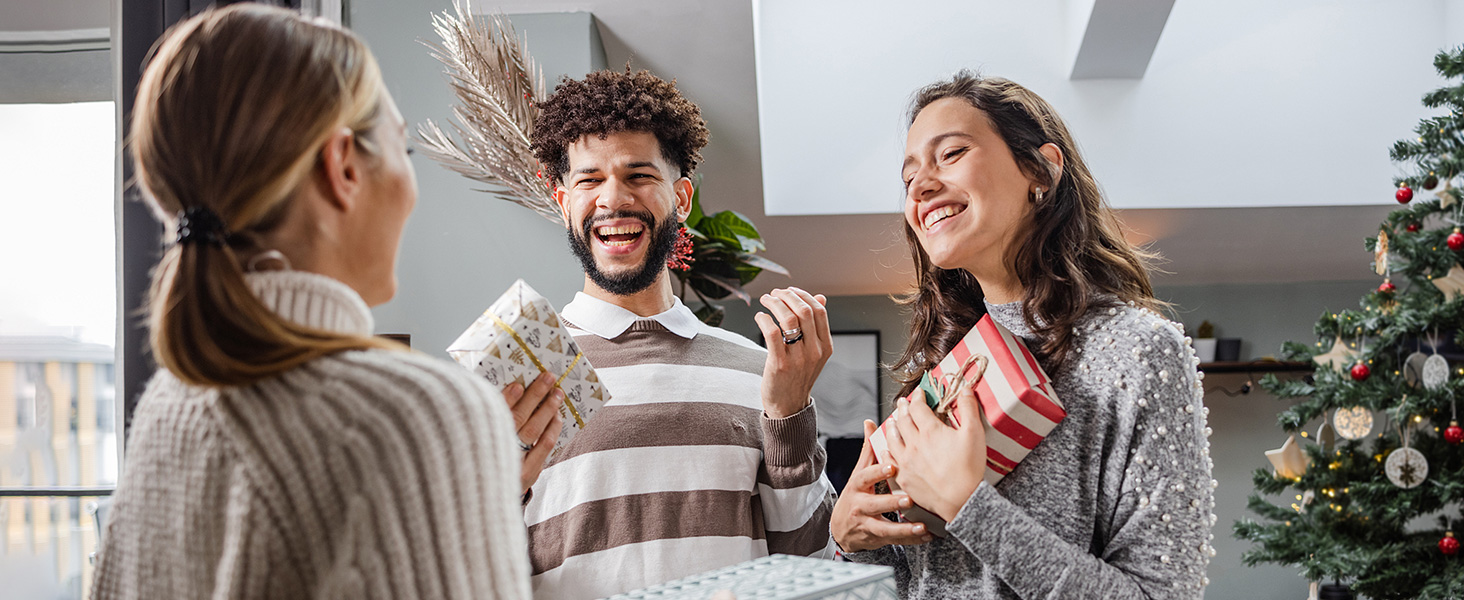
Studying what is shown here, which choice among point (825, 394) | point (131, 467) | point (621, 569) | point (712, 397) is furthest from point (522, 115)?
point (825, 394)

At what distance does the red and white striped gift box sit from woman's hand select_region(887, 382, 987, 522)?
0.05 feet

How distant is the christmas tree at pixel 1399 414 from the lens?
2301 mm

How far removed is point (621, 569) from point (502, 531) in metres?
0.84

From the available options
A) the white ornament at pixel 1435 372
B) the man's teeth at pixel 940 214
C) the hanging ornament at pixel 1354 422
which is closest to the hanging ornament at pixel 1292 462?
the hanging ornament at pixel 1354 422

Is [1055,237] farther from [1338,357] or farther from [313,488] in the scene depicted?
[1338,357]

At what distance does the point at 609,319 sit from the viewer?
1645mm

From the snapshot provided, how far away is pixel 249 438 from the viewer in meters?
0.57

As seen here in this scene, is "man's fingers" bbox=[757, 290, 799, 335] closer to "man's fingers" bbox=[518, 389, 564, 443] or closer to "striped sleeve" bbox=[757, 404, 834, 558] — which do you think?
"striped sleeve" bbox=[757, 404, 834, 558]

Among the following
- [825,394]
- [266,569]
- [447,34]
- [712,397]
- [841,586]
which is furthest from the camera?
[825,394]

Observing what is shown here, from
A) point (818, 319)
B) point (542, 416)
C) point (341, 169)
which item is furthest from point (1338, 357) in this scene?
point (341, 169)

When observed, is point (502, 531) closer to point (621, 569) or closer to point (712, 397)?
point (621, 569)

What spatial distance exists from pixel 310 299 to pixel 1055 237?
967mm

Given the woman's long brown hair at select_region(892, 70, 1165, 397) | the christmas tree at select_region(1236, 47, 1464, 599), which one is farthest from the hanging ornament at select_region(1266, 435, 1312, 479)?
the woman's long brown hair at select_region(892, 70, 1165, 397)

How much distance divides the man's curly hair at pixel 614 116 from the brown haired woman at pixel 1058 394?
0.51m
